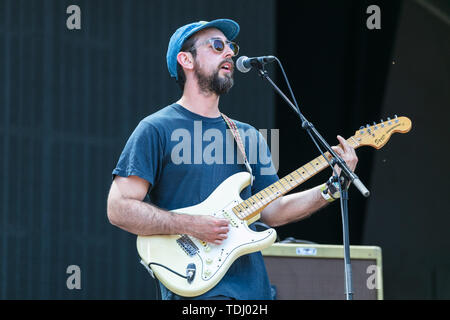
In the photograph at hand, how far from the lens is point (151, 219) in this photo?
3.13m

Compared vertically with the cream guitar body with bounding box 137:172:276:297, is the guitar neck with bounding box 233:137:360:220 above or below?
above

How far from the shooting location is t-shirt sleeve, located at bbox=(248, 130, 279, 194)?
11.6ft

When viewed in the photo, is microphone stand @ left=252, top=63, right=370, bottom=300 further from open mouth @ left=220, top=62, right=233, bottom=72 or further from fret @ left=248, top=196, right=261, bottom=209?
fret @ left=248, top=196, right=261, bottom=209

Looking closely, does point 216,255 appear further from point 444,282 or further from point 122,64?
point 444,282

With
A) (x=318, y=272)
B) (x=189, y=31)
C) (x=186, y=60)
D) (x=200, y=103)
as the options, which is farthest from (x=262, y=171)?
(x=318, y=272)

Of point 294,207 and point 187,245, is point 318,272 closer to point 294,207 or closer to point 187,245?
point 294,207

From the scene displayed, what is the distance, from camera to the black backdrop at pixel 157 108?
507cm

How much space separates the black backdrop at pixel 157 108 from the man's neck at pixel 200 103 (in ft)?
6.56

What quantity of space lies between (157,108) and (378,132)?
261cm

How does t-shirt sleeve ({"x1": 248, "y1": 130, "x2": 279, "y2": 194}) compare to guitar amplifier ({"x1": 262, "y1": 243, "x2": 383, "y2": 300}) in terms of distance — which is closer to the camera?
t-shirt sleeve ({"x1": 248, "y1": 130, "x2": 279, "y2": 194})

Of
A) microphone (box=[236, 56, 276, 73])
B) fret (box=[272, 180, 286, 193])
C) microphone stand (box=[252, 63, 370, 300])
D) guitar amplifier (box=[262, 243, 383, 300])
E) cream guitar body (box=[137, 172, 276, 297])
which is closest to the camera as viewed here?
microphone stand (box=[252, 63, 370, 300])

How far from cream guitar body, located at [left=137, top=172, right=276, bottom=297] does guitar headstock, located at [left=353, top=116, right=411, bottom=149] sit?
645 mm

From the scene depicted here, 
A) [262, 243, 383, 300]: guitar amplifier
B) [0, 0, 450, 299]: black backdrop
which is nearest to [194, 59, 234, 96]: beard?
[262, 243, 383, 300]: guitar amplifier

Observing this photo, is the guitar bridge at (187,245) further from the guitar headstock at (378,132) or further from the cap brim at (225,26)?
the cap brim at (225,26)
